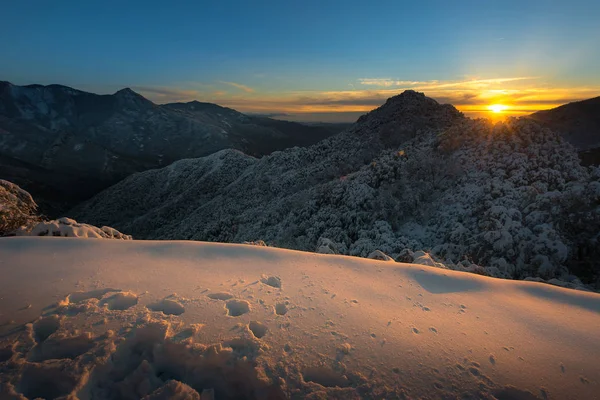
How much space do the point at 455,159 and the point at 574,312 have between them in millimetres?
16893

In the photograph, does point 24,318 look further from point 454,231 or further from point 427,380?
point 454,231

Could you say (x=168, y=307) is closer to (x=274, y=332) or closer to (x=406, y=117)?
(x=274, y=332)

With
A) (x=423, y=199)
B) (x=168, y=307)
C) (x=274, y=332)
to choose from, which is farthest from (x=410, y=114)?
(x=168, y=307)

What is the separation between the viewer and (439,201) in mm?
17344

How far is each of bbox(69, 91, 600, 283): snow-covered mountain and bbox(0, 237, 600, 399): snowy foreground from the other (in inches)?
194

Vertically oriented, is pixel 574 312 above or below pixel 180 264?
below

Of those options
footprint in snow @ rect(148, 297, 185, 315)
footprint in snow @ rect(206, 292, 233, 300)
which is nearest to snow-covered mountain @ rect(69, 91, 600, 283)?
footprint in snow @ rect(206, 292, 233, 300)

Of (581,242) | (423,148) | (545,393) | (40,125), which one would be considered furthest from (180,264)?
(40,125)

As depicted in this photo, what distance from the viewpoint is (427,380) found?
3189mm

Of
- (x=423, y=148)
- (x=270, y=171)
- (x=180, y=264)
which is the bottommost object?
(x=270, y=171)

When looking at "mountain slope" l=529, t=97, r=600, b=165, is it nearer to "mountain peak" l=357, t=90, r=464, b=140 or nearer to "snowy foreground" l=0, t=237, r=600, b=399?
"mountain peak" l=357, t=90, r=464, b=140

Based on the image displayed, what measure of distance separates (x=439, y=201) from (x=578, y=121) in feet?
245

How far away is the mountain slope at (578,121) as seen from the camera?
195 feet

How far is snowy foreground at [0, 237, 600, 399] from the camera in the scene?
3.06m
